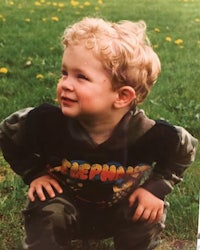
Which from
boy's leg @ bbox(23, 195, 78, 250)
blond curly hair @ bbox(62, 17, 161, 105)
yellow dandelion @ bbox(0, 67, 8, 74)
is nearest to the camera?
blond curly hair @ bbox(62, 17, 161, 105)

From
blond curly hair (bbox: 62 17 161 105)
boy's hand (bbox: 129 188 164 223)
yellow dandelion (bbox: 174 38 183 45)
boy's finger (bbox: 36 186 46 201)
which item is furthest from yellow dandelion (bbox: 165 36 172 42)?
boy's finger (bbox: 36 186 46 201)

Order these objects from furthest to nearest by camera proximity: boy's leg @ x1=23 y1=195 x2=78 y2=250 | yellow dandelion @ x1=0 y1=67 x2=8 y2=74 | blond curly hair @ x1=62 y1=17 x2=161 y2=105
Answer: yellow dandelion @ x1=0 y1=67 x2=8 y2=74 < boy's leg @ x1=23 y1=195 x2=78 y2=250 < blond curly hair @ x1=62 y1=17 x2=161 y2=105

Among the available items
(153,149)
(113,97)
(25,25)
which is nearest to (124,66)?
(113,97)

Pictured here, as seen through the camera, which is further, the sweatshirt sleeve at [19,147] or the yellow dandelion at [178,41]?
the yellow dandelion at [178,41]

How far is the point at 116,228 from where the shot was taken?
131cm

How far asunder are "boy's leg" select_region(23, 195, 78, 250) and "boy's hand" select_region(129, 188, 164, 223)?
144 millimetres

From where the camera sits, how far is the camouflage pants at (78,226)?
1260mm

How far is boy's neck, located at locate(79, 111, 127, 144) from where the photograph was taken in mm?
1229

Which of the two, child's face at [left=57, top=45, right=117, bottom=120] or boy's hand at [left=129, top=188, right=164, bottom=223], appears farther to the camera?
boy's hand at [left=129, top=188, right=164, bottom=223]

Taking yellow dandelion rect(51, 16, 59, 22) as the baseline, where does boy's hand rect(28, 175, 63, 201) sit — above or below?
below

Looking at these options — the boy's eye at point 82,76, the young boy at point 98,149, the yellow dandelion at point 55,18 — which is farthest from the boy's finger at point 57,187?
the yellow dandelion at point 55,18

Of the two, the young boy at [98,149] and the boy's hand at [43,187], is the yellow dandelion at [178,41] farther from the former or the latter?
the boy's hand at [43,187]

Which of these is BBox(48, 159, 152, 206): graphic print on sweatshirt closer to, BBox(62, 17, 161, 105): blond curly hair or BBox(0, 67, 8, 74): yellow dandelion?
BBox(62, 17, 161, 105): blond curly hair

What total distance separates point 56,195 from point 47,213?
5cm
